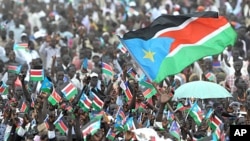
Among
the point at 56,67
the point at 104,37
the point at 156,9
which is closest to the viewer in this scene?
the point at 56,67

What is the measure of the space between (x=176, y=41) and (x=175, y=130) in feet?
6.89

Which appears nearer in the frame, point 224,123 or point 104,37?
point 224,123

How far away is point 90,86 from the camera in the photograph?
17219 mm

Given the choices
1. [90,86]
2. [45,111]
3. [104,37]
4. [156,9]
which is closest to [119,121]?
[45,111]

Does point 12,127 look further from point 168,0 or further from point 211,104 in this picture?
point 168,0

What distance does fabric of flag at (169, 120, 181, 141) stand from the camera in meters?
14.7

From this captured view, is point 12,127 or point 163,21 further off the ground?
point 163,21

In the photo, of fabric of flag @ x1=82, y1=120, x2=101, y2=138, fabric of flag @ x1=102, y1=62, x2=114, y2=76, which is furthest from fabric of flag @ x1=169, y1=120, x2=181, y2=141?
fabric of flag @ x1=102, y1=62, x2=114, y2=76

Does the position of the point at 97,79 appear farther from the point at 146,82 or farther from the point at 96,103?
the point at 96,103

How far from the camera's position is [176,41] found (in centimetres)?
1655

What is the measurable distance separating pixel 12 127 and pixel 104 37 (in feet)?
31.8

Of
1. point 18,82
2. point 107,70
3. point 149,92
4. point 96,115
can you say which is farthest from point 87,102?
point 107,70

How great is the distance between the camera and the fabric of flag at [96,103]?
16.2 m

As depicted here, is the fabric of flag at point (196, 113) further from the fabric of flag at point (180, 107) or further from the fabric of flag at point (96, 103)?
the fabric of flag at point (96, 103)
